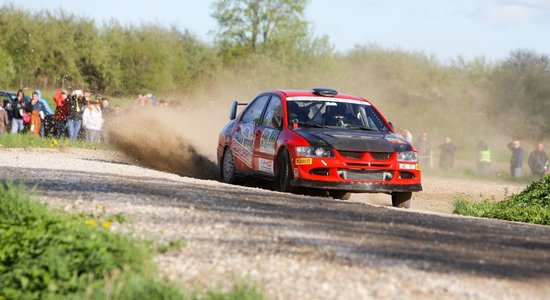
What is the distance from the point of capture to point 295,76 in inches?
2537

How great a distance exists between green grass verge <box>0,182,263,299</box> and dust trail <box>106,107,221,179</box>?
34.8ft

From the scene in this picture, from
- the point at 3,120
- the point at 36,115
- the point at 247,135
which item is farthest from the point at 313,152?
the point at 36,115

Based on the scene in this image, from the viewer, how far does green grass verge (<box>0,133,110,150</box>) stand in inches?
1002

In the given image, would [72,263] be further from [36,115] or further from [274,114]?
[36,115]

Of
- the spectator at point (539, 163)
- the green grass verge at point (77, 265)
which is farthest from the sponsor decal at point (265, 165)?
the spectator at point (539, 163)

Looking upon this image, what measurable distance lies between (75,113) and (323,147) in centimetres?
1693

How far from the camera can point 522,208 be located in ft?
52.4

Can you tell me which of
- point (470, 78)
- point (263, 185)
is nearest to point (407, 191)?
point (263, 185)

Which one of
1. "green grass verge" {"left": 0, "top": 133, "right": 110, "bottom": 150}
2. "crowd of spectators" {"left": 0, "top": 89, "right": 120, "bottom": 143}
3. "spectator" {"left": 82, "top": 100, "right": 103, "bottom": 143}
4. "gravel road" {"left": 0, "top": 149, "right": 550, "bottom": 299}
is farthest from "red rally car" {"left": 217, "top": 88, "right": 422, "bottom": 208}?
"crowd of spectators" {"left": 0, "top": 89, "right": 120, "bottom": 143}

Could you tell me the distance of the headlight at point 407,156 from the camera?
14719 mm

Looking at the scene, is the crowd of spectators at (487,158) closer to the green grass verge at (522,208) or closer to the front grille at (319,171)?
the green grass verge at (522,208)

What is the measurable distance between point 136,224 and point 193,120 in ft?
58.4

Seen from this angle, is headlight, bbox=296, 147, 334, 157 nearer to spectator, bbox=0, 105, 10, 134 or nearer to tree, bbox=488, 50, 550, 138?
spectator, bbox=0, 105, 10, 134

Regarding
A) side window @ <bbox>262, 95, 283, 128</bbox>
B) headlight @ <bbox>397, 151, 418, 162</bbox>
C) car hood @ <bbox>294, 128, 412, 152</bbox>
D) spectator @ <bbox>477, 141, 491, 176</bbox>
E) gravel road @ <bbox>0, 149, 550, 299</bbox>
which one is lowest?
spectator @ <bbox>477, 141, 491, 176</bbox>
